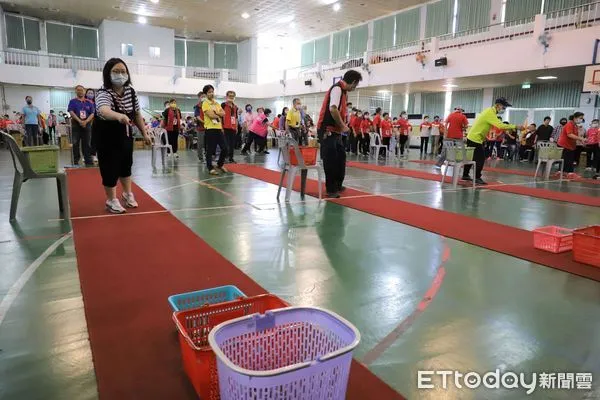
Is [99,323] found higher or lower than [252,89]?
lower

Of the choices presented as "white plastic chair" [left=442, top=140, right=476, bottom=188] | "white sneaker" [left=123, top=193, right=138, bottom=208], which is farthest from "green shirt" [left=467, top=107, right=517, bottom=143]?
"white sneaker" [left=123, top=193, right=138, bottom=208]

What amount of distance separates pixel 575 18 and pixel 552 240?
46.5 ft

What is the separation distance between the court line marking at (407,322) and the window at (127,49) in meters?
26.1

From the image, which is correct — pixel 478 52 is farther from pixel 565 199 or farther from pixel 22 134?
pixel 22 134

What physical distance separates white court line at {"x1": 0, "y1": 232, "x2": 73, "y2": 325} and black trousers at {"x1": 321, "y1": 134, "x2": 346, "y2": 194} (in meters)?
3.36

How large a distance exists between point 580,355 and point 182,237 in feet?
9.63

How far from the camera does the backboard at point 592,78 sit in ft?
35.7

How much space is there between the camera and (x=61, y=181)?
13.9ft

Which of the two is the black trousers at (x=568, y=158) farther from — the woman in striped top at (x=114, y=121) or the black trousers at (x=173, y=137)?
the woman in striped top at (x=114, y=121)

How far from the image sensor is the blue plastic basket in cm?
210

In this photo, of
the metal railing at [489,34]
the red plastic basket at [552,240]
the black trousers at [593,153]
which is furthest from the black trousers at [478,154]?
the metal railing at [489,34]

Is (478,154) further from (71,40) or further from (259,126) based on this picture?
(71,40)

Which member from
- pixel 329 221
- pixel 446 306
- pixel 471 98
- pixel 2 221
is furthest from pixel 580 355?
pixel 471 98

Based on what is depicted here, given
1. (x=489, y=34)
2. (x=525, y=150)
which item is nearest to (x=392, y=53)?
(x=489, y=34)
